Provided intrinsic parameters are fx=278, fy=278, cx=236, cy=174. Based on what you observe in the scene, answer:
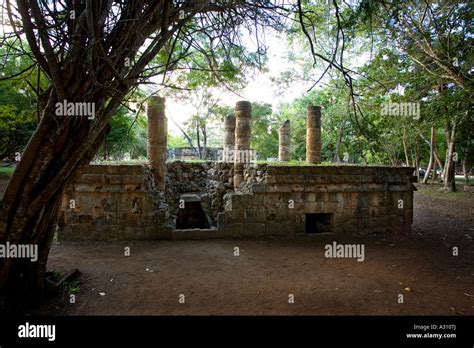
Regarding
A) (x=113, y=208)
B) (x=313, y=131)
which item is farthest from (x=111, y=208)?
(x=313, y=131)

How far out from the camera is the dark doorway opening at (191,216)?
957 centimetres

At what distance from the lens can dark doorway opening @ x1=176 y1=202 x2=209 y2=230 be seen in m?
9.57

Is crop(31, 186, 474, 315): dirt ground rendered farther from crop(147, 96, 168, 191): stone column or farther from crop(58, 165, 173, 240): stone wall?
crop(147, 96, 168, 191): stone column

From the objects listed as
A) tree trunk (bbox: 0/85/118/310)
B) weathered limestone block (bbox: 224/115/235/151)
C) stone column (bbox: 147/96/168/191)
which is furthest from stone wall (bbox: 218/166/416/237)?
weathered limestone block (bbox: 224/115/235/151)

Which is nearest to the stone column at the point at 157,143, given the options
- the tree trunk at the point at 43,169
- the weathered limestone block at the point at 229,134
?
the weathered limestone block at the point at 229,134

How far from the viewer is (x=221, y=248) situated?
6.24 metres

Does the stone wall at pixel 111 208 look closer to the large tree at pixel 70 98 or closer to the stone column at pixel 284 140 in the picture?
the large tree at pixel 70 98

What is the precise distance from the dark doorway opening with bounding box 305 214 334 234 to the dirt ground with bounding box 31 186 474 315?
386 millimetres

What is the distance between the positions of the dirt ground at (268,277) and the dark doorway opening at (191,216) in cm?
294

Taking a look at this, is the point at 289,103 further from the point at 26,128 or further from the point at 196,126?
the point at 26,128

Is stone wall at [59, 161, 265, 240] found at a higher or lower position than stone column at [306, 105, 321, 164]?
lower

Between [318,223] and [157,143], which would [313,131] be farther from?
[157,143]

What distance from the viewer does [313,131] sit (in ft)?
40.0
